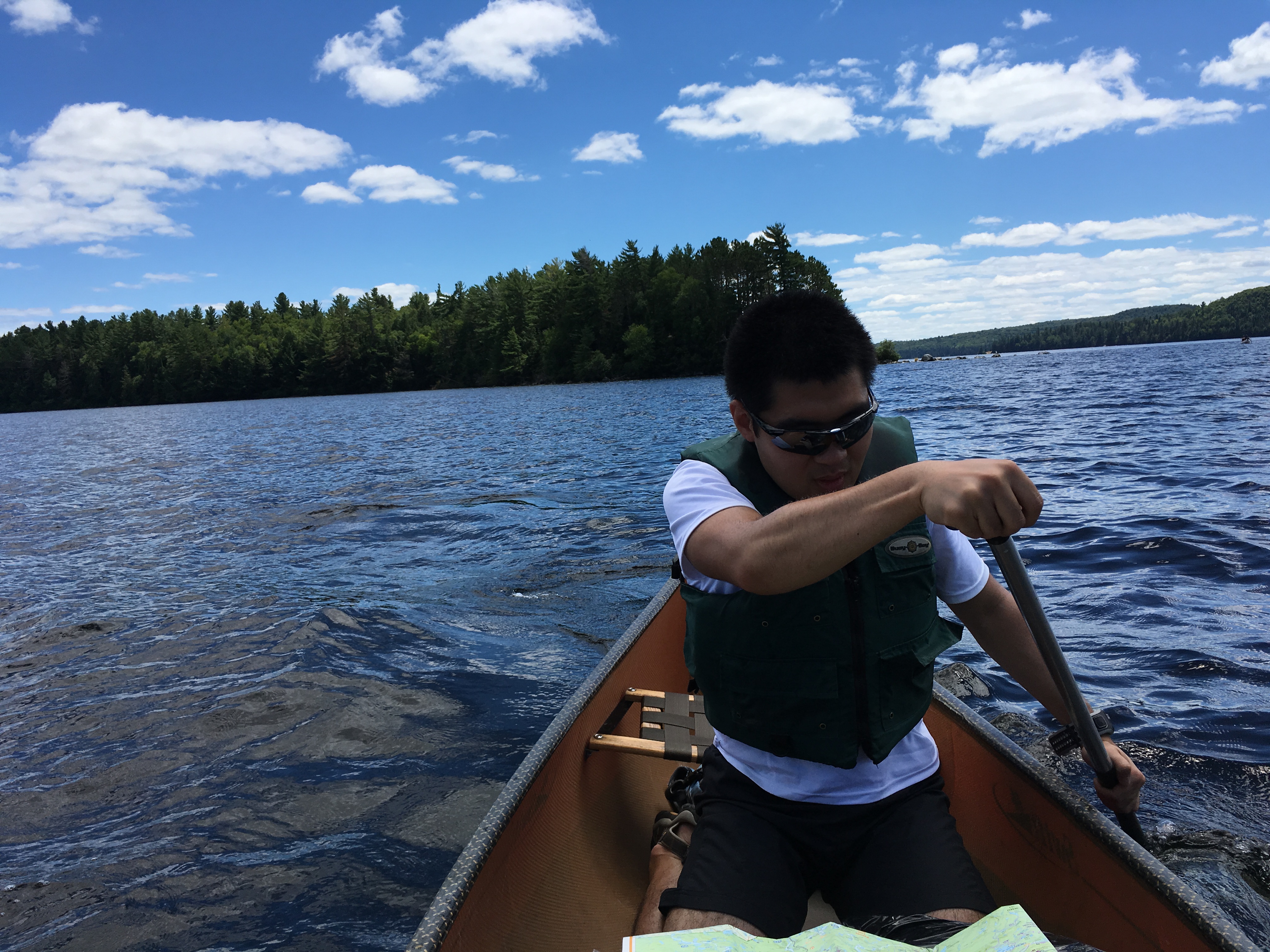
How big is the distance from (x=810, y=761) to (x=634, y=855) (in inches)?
50.4

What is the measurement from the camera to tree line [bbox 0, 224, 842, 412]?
73.2 m

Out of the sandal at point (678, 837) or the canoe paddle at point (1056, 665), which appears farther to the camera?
the sandal at point (678, 837)

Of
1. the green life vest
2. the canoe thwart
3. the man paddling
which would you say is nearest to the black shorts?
the man paddling

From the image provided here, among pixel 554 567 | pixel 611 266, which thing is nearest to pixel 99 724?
pixel 554 567

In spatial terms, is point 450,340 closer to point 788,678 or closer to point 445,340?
point 445,340

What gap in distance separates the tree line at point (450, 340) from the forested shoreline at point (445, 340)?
157 millimetres

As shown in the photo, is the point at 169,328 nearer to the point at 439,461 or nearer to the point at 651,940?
the point at 439,461

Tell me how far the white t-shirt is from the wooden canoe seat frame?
78 centimetres

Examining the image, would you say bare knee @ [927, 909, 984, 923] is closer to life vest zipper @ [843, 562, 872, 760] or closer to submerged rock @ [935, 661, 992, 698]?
life vest zipper @ [843, 562, 872, 760]

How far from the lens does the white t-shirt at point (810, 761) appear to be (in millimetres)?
1813

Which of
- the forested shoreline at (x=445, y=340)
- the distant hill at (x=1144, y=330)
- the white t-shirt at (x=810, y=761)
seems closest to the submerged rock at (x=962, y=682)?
the white t-shirt at (x=810, y=761)

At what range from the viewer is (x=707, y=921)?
1.60 meters

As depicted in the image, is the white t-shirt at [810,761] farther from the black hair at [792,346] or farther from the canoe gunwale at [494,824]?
the canoe gunwale at [494,824]

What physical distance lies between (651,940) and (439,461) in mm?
16827
